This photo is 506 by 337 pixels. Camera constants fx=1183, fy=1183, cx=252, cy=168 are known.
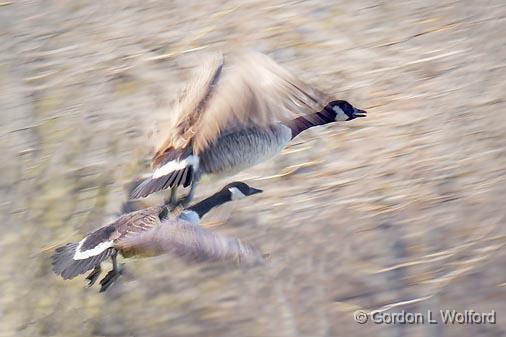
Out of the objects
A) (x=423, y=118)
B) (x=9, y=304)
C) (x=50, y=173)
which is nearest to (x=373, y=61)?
(x=423, y=118)

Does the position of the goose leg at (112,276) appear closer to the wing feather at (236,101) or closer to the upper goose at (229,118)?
the upper goose at (229,118)

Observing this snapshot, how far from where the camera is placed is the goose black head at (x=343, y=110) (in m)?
3.88

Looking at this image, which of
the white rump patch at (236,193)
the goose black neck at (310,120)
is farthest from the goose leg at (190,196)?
the goose black neck at (310,120)

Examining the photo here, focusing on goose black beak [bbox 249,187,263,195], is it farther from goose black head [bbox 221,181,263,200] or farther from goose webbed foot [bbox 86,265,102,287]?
goose webbed foot [bbox 86,265,102,287]

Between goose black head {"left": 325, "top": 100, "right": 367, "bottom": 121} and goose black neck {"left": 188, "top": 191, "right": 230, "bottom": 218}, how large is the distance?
477 millimetres

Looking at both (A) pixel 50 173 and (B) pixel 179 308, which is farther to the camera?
(A) pixel 50 173

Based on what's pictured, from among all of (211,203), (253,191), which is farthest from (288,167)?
(211,203)

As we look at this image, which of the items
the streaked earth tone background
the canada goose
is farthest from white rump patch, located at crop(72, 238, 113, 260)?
the streaked earth tone background

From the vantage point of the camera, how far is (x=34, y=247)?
12.0ft

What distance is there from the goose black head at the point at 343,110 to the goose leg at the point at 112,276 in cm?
87

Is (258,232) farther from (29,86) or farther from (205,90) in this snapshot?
(29,86)

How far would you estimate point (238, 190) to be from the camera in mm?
3646

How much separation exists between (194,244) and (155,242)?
0.54ft

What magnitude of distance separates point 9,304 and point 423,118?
146 centimetres
